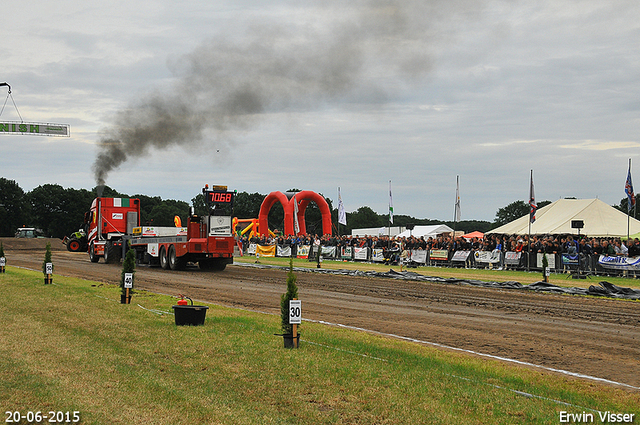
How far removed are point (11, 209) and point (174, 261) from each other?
91013 mm

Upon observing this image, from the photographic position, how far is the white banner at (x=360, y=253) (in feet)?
129

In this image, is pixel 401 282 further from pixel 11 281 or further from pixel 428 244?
pixel 11 281

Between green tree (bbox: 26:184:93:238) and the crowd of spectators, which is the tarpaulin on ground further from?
green tree (bbox: 26:184:93:238)

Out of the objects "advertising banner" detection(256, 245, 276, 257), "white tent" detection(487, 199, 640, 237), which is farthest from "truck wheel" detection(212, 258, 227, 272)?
"white tent" detection(487, 199, 640, 237)

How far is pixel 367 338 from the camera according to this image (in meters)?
10.6

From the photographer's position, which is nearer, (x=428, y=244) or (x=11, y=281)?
(x=11, y=281)

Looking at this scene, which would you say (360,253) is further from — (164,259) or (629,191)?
(629,191)

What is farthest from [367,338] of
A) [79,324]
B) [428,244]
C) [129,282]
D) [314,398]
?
[428,244]

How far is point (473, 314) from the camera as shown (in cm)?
1497

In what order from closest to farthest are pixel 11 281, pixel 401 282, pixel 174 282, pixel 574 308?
pixel 574 308 < pixel 11 281 < pixel 174 282 < pixel 401 282

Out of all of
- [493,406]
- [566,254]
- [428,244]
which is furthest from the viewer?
[428,244]

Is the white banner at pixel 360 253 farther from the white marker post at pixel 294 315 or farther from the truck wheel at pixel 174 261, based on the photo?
the white marker post at pixel 294 315

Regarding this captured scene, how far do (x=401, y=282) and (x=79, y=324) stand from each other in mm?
16458

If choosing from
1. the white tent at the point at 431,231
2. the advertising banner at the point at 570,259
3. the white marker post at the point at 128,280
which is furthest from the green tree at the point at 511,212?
the white marker post at the point at 128,280
